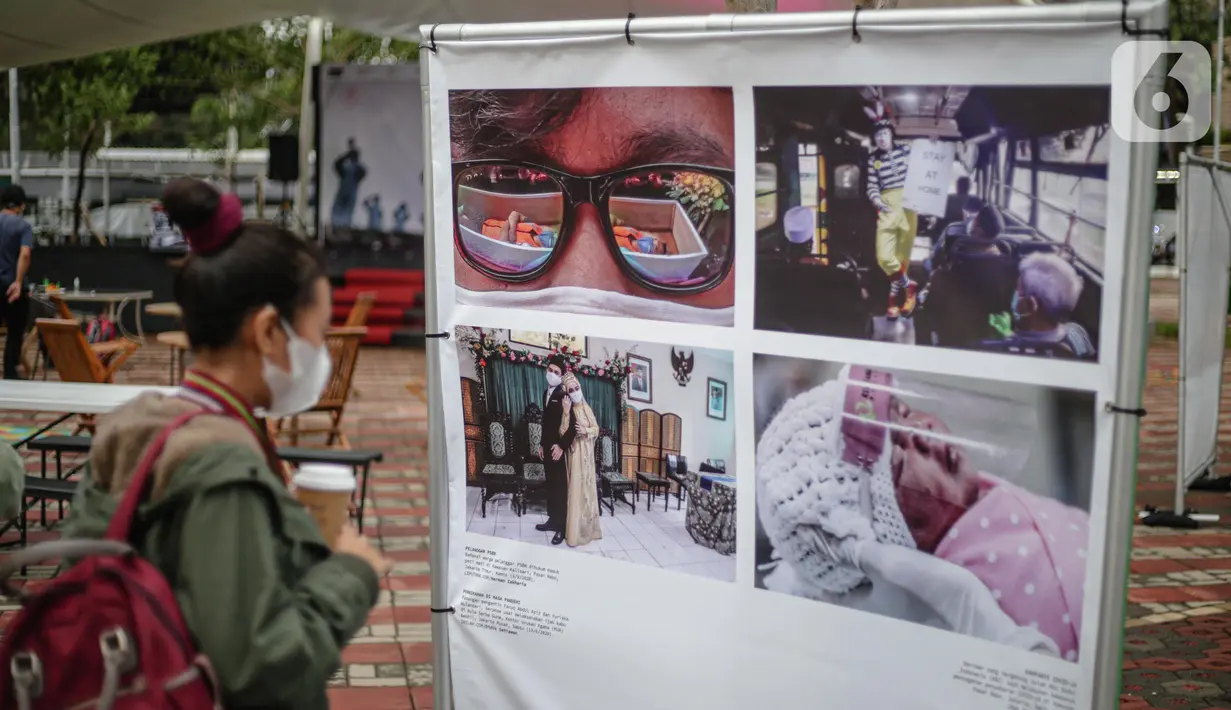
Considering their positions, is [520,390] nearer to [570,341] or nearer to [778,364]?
[570,341]

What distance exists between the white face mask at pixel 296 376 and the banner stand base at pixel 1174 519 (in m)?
5.77

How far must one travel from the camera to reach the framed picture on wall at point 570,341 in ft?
8.68

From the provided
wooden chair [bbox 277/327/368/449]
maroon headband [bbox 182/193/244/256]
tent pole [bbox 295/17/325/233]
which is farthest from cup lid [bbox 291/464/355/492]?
tent pole [bbox 295/17/325/233]

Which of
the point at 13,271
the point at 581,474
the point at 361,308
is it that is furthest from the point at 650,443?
the point at 13,271

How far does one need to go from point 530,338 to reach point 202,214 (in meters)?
1.13

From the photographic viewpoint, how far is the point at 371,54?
25.5 m

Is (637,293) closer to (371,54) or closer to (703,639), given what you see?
(703,639)

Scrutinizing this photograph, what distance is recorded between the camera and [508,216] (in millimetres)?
2713

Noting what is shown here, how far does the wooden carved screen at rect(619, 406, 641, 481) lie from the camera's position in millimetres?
2613

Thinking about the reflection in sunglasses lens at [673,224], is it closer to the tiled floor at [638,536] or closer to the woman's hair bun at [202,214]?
the tiled floor at [638,536]

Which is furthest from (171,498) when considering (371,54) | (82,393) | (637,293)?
(371,54)

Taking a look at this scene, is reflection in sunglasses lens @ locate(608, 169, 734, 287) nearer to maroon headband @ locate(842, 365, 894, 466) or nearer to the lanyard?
maroon headband @ locate(842, 365, 894, 466)

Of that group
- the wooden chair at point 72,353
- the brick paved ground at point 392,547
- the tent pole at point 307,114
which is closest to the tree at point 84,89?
the tent pole at point 307,114

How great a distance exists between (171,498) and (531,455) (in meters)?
1.28
